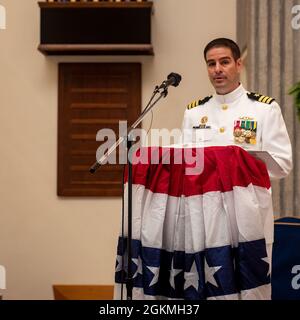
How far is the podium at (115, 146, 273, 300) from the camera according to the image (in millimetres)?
2088

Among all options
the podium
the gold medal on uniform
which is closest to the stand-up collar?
the gold medal on uniform

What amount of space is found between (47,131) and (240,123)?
2.46 metres

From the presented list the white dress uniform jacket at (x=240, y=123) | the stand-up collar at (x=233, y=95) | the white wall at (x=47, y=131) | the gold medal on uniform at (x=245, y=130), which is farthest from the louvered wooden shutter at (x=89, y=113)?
the gold medal on uniform at (x=245, y=130)

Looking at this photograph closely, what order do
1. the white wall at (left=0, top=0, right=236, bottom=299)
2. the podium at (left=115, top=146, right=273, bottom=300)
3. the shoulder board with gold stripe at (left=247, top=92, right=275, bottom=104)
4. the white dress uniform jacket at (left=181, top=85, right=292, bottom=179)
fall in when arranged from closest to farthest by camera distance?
the podium at (left=115, top=146, right=273, bottom=300), the white dress uniform jacket at (left=181, top=85, right=292, bottom=179), the shoulder board with gold stripe at (left=247, top=92, right=275, bottom=104), the white wall at (left=0, top=0, right=236, bottom=299)

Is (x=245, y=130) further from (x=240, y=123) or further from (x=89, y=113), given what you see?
(x=89, y=113)

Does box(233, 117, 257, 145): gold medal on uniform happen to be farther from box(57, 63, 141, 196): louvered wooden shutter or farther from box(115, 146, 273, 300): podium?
box(57, 63, 141, 196): louvered wooden shutter

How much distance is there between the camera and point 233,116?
2.83 metres

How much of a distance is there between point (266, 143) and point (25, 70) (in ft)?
9.19

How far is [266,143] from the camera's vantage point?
2641mm

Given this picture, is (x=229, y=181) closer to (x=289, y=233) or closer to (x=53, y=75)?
(x=289, y=233)

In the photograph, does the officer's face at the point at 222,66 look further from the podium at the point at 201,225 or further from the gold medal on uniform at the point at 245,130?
the podium at the point at 201,225

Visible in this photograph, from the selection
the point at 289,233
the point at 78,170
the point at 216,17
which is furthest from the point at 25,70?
the point at 289,233

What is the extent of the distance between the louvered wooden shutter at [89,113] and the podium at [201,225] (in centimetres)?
264

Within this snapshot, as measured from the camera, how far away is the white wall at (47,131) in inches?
190
